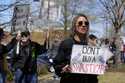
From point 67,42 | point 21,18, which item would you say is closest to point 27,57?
point 21,18

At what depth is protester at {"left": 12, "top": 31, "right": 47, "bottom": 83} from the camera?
11.0 meters

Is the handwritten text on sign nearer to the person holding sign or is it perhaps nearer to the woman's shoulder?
the person holding sign

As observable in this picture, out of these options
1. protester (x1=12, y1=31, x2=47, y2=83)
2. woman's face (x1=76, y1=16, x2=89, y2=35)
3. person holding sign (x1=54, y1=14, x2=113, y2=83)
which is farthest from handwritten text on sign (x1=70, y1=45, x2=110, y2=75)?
protester (x1=12, y1=31, x2=47, y2=83)

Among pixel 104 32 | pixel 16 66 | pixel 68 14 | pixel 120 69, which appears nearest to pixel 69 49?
pixel 16 66

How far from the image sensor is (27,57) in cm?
1109

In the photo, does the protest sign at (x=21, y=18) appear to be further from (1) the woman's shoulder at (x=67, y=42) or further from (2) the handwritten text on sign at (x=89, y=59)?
(1) the woman's shoulder at (x=67, y=42)

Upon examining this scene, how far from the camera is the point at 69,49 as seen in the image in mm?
5910

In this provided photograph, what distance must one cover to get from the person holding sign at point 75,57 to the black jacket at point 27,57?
16.4 ft

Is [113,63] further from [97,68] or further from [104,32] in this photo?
[104,32]

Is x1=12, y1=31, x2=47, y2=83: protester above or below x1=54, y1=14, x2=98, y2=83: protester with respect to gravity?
below

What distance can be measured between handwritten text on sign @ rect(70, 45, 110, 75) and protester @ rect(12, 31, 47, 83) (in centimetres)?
476

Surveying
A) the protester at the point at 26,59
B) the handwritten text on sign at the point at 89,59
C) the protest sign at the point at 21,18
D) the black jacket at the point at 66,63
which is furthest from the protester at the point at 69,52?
the protest sign at the point at 21,18

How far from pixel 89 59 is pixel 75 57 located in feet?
0.97

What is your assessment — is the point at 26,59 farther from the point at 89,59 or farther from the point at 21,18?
→ the point at 89,59
